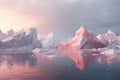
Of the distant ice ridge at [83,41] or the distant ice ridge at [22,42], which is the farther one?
the distant ice ridge at [22,42]

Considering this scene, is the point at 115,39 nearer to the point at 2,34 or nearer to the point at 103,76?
the point at 2,34

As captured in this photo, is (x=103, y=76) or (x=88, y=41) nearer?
(x=103, y=76)

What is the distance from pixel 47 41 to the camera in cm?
8462

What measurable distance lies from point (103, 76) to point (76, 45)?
47675mm

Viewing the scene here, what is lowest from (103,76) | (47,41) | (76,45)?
(103,76)

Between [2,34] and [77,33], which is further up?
[2,34]

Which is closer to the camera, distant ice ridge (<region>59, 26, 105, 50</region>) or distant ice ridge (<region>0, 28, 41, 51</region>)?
distant ice ridge (<region>59, 26, 105, 50</region>)

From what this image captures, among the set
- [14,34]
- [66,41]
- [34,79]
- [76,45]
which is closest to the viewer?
[34,79]

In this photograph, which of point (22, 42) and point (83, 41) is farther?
point (22, 42)

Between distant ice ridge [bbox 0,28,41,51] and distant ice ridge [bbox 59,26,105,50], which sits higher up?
distant ice ridge [bbox 0,28,41,51]

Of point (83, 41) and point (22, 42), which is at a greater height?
point (22, 42)

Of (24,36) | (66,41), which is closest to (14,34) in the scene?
(24,36)

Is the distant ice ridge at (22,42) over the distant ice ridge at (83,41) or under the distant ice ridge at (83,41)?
over

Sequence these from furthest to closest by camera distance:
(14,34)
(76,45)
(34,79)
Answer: (14,34) → (76,45) → (34,79)
